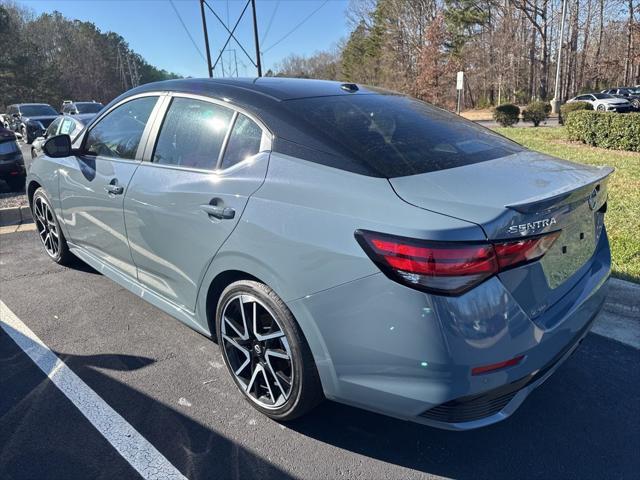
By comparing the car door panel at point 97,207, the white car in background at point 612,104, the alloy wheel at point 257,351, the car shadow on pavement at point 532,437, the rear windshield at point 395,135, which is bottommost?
the white car in background at point 612,104

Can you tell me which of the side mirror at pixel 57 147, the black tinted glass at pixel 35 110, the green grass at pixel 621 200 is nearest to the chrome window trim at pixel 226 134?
the side mirror at pixel 57 147

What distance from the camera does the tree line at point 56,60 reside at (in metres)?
47.4

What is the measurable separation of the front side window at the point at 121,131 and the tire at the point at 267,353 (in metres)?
1.43

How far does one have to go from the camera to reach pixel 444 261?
1755 mm

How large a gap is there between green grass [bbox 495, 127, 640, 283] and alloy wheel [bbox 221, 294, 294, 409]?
296 centimetres

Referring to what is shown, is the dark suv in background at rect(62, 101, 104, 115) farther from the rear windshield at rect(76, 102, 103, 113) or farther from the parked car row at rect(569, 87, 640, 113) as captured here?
the parked car row at rect(569, 87, 640, 113)

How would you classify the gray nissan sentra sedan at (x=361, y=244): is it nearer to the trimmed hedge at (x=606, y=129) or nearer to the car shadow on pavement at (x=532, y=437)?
the car shadow on pavement at (x=532, y=437)

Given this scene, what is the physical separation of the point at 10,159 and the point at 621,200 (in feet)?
29.8

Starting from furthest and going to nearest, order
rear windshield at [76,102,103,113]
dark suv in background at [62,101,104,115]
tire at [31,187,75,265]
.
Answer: rear windshield at [76,102,103,113], dark suv in background at [62,101,104,115], tire at [31,187,75,265]

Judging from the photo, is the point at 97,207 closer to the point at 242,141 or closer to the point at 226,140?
the point at 226,140

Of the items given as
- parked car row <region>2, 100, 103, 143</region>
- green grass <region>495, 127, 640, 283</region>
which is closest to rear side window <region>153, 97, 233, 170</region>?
green grass <region>495, 127, 640, 283</region>

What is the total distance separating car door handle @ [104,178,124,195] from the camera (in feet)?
10.6

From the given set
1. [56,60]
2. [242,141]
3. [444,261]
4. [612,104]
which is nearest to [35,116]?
[242,141]

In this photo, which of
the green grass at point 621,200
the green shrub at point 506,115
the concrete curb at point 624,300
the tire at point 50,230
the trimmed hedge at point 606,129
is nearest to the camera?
the concrete curb at point 624,300
